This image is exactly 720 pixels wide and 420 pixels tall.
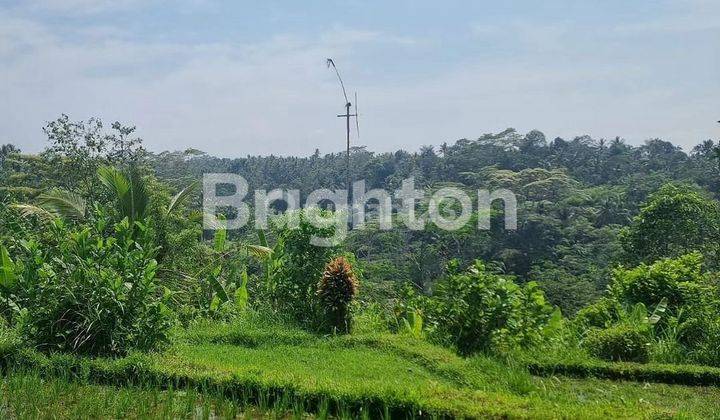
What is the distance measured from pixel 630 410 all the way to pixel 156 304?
4.62m

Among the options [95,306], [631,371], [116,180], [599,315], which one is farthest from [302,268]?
[631,371]

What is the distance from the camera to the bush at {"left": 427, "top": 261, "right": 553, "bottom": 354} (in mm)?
7617

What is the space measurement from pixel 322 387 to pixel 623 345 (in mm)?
4022

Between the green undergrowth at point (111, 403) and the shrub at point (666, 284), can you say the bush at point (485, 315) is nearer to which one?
the shrub at point (666, 284)

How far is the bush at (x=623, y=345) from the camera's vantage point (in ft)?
24.5

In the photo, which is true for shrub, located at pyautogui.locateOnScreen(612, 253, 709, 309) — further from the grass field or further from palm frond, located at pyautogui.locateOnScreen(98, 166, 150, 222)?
palm frond, located at pyautogui.locateOnScreen(98, 166, 150, 222)

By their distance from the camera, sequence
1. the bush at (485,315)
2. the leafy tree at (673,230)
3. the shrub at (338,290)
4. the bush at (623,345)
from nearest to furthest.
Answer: the bush at (623,345)
the bush at (485,315)
the shrub at (338,290)
the leafy tree at (673,230)

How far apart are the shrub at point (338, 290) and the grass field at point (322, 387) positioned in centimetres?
80

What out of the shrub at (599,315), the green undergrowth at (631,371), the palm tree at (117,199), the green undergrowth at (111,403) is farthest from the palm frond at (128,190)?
the shrub at (599,315)

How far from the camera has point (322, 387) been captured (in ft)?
17.1

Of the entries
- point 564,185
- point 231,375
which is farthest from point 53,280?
point 564,185

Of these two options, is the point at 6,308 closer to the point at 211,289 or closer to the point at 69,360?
the point at 69,360

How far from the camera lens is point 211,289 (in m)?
11.1

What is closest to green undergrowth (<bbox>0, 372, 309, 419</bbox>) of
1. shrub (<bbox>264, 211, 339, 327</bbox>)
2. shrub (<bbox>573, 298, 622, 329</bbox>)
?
shrub (<bbox>264, 211, 339, 327</bbox>)
